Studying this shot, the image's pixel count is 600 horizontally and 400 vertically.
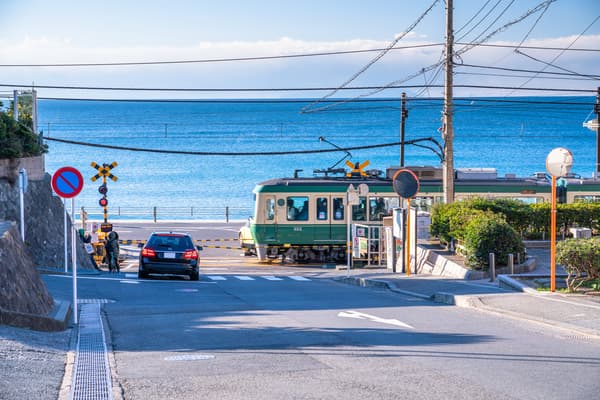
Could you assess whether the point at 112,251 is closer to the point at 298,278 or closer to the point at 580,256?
the point at 298,278

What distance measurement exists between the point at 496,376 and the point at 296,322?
17.1 feet

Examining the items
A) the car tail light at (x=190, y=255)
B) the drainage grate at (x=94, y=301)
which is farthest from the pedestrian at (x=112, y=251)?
the drainage grate at (x=94, y=301)

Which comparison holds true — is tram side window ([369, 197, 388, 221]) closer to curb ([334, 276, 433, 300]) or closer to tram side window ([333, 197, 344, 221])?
tram side window ([333, 197, 344, 221])

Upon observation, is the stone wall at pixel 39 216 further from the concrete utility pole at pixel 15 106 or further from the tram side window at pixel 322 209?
the tram side window at pixel 322 209

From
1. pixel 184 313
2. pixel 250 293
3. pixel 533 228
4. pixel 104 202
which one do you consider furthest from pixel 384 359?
pixel 104 202

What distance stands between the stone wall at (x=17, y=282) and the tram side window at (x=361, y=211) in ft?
69.8

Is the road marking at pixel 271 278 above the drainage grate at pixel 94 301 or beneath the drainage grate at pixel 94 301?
beneath

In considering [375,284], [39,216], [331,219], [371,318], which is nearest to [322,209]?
[331,219]

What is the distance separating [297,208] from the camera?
34.9m

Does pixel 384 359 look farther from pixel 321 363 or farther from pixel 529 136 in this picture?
pixel 529 136

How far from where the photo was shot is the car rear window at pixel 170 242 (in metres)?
24.7

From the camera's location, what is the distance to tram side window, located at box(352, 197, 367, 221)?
35.2 metres

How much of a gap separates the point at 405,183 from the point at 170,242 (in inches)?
266

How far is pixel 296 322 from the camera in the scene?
561 inches
